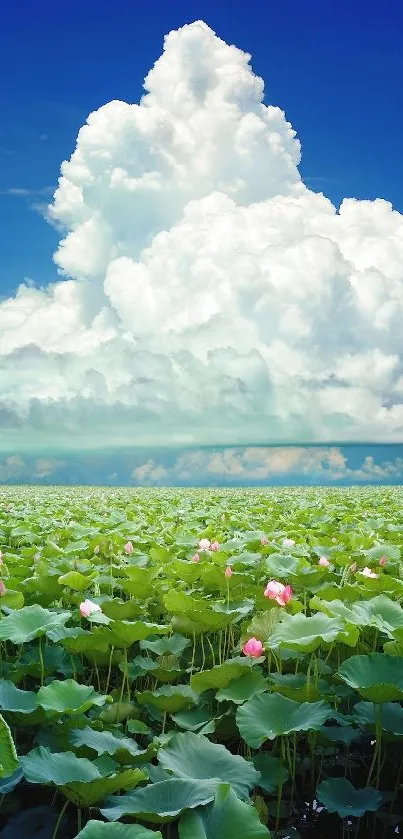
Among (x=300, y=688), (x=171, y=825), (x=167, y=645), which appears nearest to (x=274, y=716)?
(x=300, y=688)

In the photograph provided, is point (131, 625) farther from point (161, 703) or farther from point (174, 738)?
point (174, 738)

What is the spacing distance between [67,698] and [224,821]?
0.97 metres

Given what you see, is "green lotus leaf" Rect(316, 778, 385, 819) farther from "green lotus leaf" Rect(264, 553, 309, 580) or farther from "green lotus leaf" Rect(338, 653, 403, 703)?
"green lotus leaf" Rect(264, 553, 309, 580)

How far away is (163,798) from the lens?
1.86 m

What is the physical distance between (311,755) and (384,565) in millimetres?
2415

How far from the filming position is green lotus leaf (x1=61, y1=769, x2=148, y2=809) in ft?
6.20

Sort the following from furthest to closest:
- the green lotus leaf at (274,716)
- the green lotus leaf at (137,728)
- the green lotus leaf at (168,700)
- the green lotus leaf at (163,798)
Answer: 1. the green lotus leaf at (168,700)
2. the green lotus leaf at (137,728)
3. the green lotus leaf at (274,716)
4. the green lotus leaf at (163,798)

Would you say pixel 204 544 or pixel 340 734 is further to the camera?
pixel 204 544

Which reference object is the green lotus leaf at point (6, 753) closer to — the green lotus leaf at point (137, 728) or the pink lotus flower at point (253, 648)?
the green lotus leaf at point (137, 728)

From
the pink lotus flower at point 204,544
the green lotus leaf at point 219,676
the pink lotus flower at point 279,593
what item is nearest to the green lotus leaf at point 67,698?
the green lotus leaf at point 219,676

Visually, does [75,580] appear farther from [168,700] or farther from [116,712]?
[168,700]

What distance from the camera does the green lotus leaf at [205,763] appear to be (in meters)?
2.04

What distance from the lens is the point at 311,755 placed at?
267 centimetres

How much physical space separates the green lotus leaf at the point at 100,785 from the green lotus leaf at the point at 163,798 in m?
0.04
